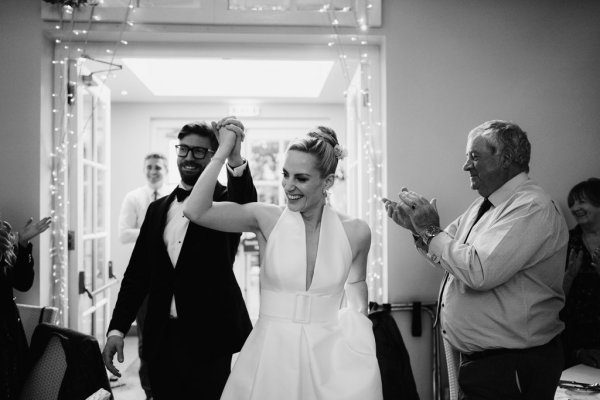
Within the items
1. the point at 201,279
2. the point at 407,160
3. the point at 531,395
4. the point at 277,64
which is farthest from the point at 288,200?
the point at 277,64

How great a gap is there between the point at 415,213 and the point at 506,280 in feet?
1.36

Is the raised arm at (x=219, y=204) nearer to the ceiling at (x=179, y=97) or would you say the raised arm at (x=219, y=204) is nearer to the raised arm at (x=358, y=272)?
the raised arm at (x=358, y=272)

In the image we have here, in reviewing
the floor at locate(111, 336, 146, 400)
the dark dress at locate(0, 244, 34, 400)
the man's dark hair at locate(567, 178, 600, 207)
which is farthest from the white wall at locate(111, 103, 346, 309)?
the dark dress at locate(0, 244, 34, 400)

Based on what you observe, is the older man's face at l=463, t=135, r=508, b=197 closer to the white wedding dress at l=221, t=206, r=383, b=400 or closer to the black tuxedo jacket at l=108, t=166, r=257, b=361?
the white wedding dress at l=221, t=206, r=383, b=400

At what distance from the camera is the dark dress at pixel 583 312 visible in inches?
113

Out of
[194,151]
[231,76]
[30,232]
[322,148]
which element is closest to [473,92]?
[322,148]

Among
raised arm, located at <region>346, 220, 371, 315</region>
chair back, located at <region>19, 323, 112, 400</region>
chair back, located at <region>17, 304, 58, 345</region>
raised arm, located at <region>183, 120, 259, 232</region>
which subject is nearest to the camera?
raised arm, located at <region>183, 120, 259, 232</region>

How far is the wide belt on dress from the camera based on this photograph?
1839 mm

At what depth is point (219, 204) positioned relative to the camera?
1.92 m

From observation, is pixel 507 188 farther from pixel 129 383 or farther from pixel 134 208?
pixel 129 383

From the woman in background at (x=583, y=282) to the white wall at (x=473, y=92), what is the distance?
280mm

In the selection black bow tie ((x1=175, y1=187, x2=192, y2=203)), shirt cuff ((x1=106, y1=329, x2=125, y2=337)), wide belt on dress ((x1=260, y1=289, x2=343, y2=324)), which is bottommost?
shirt cuff ((x1=106, y1=329, x2=125, y2=337))

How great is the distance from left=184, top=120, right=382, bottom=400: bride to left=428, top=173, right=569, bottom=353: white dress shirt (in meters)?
0.40

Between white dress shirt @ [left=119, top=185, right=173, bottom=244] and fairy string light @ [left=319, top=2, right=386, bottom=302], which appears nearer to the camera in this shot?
fairy string light @ [left=319, top=2, right=386, bottom=302]
